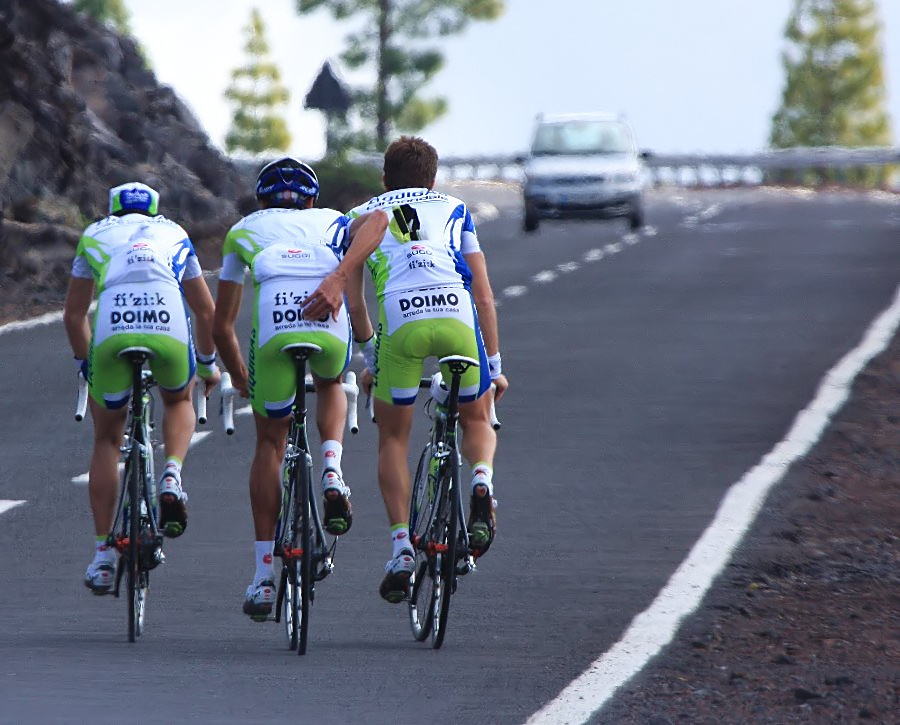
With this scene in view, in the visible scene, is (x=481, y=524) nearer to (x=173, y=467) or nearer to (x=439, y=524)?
(x=439, y=524)

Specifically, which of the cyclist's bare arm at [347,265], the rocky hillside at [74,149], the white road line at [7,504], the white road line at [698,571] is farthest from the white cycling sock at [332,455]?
the rocky hillside at [74,149]

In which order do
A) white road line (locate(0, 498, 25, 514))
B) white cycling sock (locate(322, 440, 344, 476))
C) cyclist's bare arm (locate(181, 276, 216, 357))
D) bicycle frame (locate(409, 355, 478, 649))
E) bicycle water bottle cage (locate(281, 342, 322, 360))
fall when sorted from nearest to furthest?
bicycle frame (locate(409, 355, 478, 649)) → bicycle water bottle cage (locate(281, 342, 322, 360)) → white cycling sock (locate(322, 440, 344, 476)) → cyclist's bare arm (locate(181, 276, 216, 357)) → white road line (locate(0, 498, 25, 514))

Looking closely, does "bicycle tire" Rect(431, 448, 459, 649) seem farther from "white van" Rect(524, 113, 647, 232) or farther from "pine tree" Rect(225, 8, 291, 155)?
"pine tree" Rect(225, 8, 291, 155)

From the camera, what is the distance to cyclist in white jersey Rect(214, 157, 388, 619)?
951 cm

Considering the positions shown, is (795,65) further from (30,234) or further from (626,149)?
(30,234)

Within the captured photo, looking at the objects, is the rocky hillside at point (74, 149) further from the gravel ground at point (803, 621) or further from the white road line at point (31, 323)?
the gravel ground at point (803, 621)

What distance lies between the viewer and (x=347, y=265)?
937cm

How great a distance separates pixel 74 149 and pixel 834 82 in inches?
3276

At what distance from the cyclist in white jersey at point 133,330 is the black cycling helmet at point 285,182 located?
431mm

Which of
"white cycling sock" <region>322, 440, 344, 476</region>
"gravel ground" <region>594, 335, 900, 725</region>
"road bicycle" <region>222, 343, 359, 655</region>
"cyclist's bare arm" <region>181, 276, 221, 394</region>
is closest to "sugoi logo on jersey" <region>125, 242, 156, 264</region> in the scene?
"cyclist's bare arm" <region>181, 276, 221, 394</region>

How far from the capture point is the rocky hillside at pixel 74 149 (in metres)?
27.1

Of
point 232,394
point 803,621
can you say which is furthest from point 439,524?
point 803,621

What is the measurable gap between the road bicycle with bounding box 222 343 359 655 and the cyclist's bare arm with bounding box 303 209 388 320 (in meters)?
0.19

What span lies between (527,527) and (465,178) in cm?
5412
